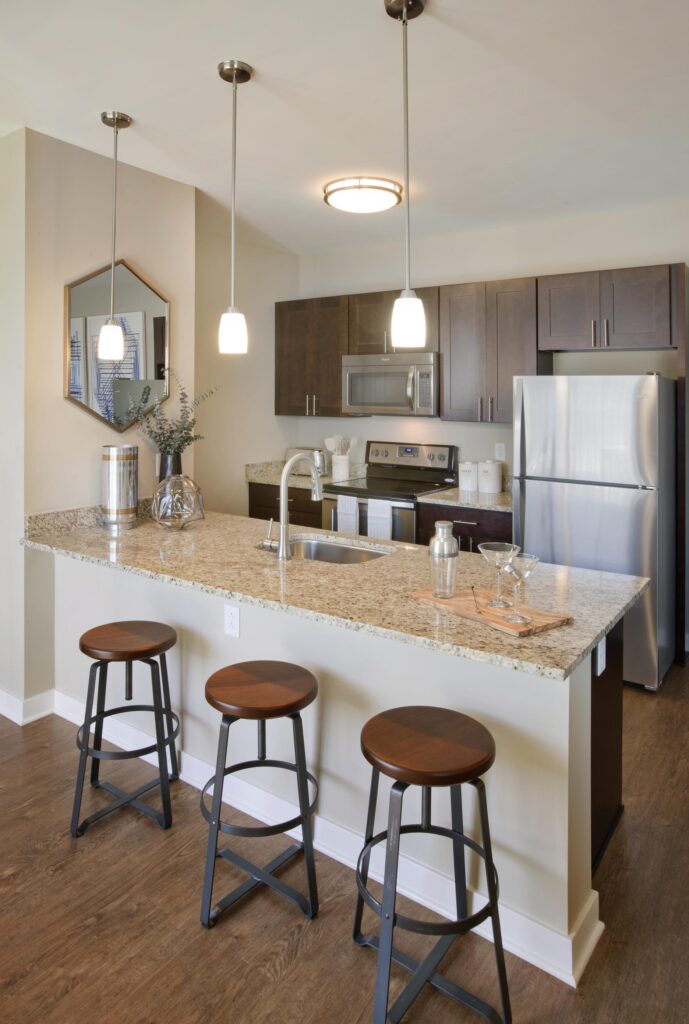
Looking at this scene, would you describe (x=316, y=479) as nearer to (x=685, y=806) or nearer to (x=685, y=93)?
(x=685, y=806)

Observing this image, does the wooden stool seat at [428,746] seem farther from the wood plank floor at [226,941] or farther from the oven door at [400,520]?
the oven door at [400,520]

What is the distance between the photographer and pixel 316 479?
8.72 ft

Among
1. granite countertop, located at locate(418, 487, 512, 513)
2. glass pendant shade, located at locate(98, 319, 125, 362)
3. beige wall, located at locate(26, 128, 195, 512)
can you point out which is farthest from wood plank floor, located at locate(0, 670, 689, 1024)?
granite countertop, located at locate(418, 487, 512, 513)

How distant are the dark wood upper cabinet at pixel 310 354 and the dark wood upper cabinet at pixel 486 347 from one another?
2.80 ft

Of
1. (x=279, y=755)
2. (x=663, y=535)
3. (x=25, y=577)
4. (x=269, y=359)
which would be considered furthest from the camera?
(x=269, y=359)

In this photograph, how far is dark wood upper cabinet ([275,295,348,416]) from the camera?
4914 mm

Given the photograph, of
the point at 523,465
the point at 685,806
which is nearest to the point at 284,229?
the point at 523,465

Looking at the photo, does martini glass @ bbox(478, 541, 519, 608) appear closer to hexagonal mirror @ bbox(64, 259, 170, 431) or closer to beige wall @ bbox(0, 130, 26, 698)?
hexagonal mirror @ bbox(64, 259, 170, 431)

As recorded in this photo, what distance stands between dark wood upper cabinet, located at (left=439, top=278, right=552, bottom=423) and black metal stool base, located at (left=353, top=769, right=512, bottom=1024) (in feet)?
9.76

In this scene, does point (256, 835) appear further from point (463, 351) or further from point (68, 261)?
point (463, 351)

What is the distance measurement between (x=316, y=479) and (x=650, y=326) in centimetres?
222

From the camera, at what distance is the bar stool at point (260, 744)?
186cm

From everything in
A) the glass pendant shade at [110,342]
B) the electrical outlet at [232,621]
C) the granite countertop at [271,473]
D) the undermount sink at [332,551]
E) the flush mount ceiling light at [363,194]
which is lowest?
the electrical outlet at [232,621]

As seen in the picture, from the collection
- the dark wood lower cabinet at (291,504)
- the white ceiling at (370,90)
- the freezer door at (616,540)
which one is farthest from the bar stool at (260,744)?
the dark wood lower cabinet at (291,504)
